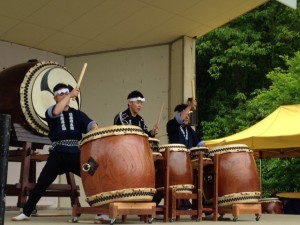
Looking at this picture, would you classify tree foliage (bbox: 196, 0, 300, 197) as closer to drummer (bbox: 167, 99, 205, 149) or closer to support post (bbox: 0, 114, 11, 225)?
drummer (bbox: 167, 99, 205, 149)

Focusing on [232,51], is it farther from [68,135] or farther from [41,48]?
[68,135]

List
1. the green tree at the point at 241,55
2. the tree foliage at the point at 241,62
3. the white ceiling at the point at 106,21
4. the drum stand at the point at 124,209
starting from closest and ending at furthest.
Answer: the drum stand at the point at 124,209, the white ceiling at the point at 106,21, the tree foliage at the point at 241,62, the green tree at the point at 241,55

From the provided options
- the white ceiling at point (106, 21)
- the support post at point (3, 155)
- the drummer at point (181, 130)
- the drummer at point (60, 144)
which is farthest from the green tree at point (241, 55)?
the support post at point (3, 155)

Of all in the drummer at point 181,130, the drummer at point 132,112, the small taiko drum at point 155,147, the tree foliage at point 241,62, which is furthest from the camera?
the tree foliage at point 241,62

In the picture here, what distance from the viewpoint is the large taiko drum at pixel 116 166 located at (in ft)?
10.4

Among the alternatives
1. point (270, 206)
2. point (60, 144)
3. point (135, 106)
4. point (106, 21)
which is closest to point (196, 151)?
point (135, 106)

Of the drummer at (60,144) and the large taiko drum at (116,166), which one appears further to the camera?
the drummer at (60,144)

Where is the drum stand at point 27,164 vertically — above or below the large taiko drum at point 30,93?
below

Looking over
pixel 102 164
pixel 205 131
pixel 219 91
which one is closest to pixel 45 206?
pixel 102 164

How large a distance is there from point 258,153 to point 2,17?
3.99 m

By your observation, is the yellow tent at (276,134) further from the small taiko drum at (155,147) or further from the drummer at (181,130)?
the small taiko drum at (155,147)

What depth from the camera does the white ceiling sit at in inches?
196

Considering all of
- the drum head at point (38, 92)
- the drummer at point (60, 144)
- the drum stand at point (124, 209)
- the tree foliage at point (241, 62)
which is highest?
the tree foliage at point (241, 62)

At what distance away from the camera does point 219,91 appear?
1401cm
